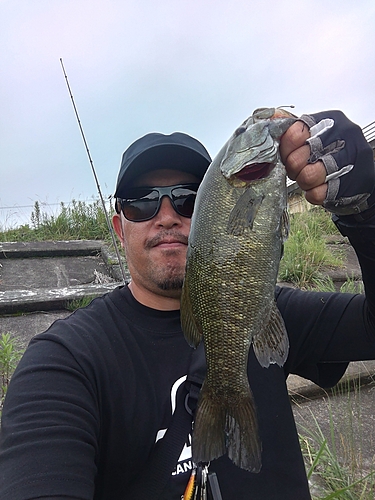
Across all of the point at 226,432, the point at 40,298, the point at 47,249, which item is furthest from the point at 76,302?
the point at 226,432

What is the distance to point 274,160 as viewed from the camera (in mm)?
1271

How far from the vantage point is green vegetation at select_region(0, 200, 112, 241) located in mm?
7578

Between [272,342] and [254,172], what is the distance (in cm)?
60

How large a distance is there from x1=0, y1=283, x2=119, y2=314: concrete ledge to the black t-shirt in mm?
2764

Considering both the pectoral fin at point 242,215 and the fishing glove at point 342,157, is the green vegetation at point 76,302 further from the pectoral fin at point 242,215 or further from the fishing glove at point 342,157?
the fishing glove at point 342,157

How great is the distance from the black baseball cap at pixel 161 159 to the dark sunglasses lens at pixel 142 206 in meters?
0.10

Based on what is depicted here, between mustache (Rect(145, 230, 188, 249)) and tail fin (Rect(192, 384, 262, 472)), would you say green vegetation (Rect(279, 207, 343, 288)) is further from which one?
tail fin (Rect(192, 384, 262, 472))

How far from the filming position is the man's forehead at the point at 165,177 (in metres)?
1.86

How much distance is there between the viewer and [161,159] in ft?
6.00

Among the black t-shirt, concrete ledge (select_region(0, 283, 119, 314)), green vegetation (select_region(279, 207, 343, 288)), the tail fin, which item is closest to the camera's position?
the black t-shirt

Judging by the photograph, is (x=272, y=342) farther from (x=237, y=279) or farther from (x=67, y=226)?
(x=67, y=226)

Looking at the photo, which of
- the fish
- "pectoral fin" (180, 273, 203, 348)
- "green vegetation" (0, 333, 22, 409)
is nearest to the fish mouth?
the fish

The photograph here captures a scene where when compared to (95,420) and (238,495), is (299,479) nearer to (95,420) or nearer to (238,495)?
(238,495)

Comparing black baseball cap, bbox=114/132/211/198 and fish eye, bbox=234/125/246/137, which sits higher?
black baseball cap, bbox=114/132/211/198
